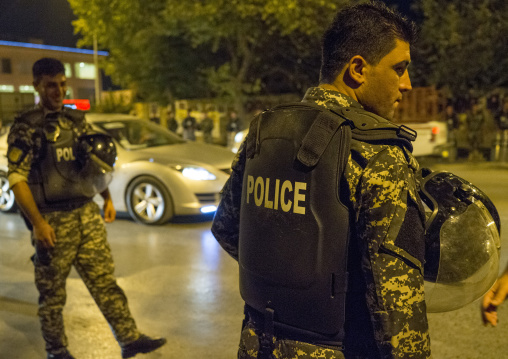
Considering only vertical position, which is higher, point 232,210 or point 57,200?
point 232,210

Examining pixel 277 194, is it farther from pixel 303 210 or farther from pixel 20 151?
pixel 20 151

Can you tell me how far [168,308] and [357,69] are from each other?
3.30 m

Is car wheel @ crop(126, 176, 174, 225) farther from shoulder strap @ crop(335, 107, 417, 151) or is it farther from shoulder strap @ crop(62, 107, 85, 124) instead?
shoulder strap @ crop(335, 107, 417, 151)

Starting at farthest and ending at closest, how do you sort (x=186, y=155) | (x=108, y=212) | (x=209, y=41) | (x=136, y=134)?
(x=209, y=41) < (x=136, y=134) < (x=186, y=155) < (x=108, y=212)

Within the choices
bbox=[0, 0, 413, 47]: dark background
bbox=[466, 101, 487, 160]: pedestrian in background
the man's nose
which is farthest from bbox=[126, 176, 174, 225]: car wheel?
bbox=[0, 0, 413, 47]: dark background

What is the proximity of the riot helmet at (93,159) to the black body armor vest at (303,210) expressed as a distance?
6.16ft

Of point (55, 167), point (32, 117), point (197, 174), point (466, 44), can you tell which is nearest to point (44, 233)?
point (55, 167)

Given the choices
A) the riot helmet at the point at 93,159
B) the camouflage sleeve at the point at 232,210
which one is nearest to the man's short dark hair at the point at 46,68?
the riot helmet at the point at 93,159

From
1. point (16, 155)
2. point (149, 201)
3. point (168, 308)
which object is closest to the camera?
point (16, 155)

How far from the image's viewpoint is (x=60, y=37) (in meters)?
54.0

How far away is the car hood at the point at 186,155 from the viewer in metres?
7.50

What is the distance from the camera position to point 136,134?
8.41m

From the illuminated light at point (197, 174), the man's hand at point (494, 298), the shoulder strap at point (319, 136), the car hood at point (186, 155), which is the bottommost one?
the illuminated light at point (197, 174)

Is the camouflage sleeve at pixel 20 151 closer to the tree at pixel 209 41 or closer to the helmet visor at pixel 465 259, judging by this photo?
the helmet visor at pixel 465 259
